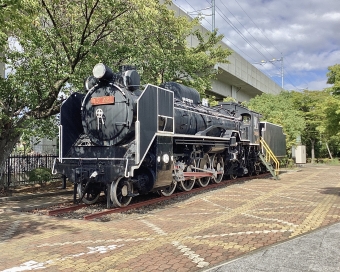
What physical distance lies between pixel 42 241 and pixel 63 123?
4.32 meters

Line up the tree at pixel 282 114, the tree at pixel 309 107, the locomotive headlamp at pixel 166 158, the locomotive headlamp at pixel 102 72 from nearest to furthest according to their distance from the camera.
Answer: the locomotive headlamp at pixel 102 72, the locomotive headlamp at pixel 166 158, the tree at pixel 282 114, the tree at pixel 309 107

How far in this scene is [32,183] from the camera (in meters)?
13.2

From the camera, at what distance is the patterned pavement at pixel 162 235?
4711 millimetres

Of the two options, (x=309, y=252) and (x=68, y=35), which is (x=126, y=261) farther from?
(x=68, y=35)

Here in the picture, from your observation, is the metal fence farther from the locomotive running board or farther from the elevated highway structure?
the elevated highway structure

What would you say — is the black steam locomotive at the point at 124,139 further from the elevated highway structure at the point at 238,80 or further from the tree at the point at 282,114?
Result: the elevated highway structure at the point at 238,80

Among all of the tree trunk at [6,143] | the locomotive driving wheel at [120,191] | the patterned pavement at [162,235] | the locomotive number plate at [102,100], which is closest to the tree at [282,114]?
the patterned pavement at [162,235]

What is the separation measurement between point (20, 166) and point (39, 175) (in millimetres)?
1017

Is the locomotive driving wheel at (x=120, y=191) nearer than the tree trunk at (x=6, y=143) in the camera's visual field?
Yes

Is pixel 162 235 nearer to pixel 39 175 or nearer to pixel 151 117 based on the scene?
pixel 151 117

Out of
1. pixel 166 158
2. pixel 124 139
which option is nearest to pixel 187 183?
pixel 166 158

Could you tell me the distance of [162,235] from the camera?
19.9 ft

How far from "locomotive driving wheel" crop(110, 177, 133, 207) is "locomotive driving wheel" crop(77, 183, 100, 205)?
95 cm

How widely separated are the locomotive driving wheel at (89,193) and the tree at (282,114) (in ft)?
48.6
